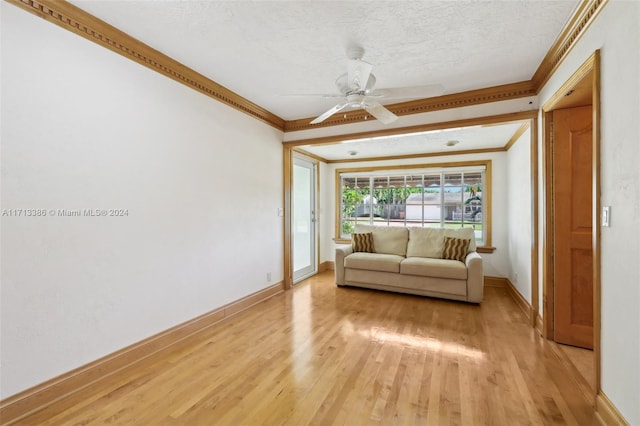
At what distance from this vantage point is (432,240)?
15.2 feet

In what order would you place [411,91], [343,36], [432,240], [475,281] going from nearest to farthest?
1. [343,36]
2. [411,91]
3. [475,281]
4. [432,240]

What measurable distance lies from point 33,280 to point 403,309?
11.3 feet

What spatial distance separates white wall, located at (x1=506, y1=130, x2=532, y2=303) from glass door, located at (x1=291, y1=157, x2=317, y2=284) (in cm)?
317

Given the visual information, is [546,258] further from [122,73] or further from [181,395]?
[122,73]

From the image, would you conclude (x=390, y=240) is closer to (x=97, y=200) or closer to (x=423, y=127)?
(x=423, y=127)

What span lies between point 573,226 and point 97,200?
3853mm

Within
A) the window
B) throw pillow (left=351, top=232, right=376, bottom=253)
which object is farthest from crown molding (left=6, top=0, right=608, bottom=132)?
the window

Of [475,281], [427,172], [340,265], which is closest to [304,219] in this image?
[340,265]

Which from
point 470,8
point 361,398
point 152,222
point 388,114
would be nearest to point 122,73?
point 152,222

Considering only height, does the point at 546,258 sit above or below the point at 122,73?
below

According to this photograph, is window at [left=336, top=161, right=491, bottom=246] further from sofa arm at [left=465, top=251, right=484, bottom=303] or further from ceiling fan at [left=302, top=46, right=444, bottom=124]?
ceiling fan at [left=302, top=46, right=444, bottom=124]

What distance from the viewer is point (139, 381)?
6.88 feet

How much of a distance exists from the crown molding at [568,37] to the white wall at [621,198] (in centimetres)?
8

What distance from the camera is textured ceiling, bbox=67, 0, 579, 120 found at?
190cm
